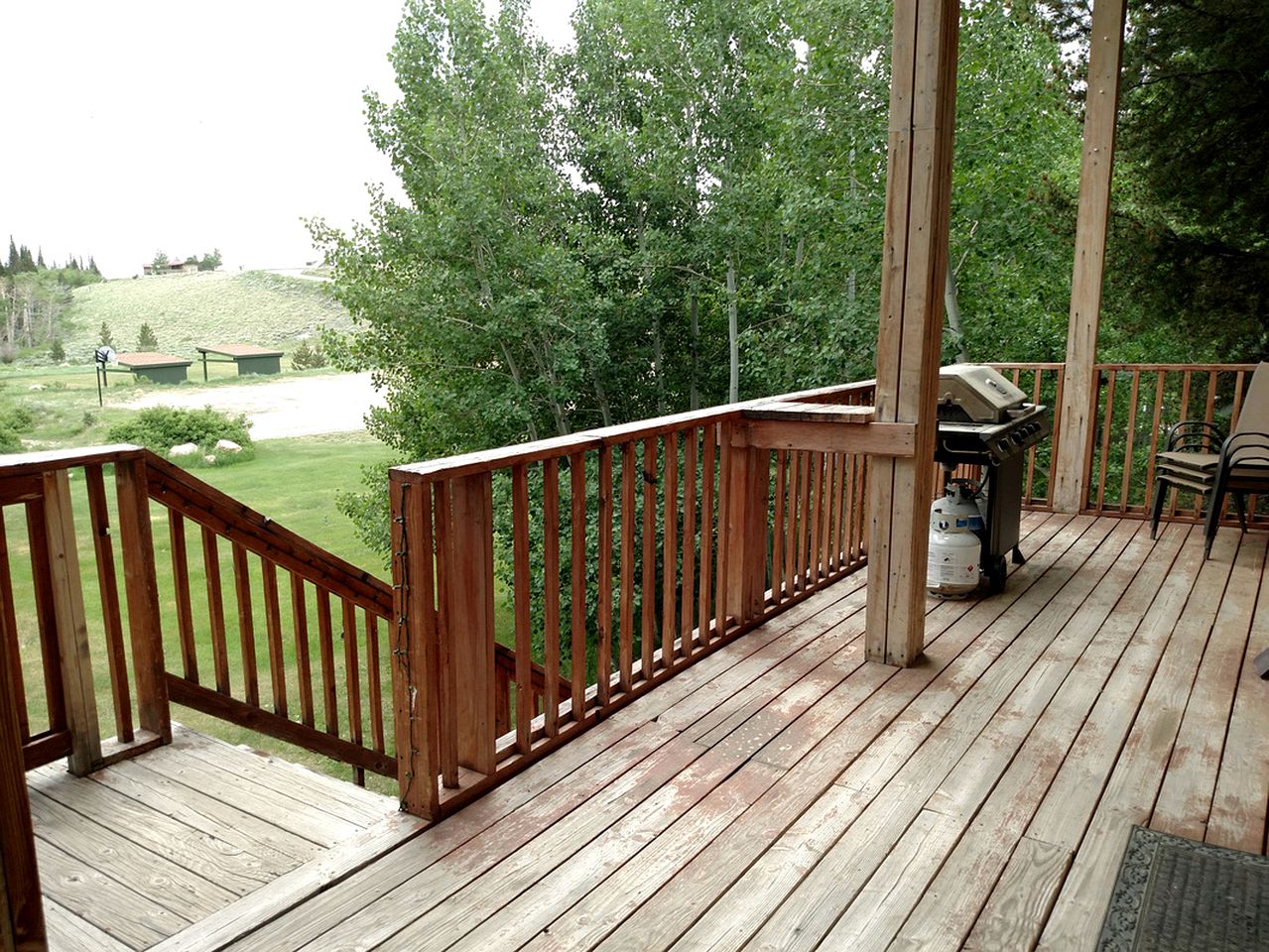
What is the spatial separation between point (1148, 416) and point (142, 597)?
12.1 metres

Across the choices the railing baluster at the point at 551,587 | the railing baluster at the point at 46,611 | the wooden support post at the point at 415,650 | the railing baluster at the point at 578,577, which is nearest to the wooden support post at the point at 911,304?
the railing baluster at the point at 578,577

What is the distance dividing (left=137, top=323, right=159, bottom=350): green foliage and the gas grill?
8.81 meters

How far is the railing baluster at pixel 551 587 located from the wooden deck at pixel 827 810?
0.14m

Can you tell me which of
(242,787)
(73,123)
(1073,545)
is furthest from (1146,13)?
(242,787)

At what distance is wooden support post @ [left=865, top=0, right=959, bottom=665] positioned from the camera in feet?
9.71

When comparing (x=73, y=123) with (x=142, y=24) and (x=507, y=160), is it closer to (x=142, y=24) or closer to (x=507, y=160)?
(x=142, y=24)

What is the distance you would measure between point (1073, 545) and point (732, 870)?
3.76 meters

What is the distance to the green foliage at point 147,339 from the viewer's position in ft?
32.8

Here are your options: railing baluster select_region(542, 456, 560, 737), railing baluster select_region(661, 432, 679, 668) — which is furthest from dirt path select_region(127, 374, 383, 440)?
railing baluster select_region(542, 456, 560, 737)

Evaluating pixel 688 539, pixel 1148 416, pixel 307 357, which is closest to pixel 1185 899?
pixel 688 539

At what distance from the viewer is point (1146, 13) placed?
8609mm

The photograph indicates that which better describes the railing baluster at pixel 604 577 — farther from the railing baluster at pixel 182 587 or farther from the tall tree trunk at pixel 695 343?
the tall tree trunk at pixel 695 343

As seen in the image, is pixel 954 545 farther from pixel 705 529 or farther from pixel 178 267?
pixel 178 267

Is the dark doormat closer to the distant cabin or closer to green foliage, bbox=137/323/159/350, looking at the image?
green foliage, bbox=137/323/159/350
